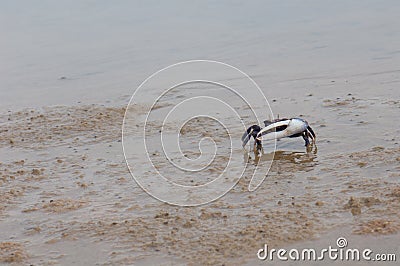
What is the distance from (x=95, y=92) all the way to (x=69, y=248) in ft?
18.5

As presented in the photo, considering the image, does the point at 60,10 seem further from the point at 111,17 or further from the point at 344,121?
the point at 344,121

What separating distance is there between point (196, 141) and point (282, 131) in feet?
3.37

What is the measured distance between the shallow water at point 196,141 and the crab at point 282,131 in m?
0.15

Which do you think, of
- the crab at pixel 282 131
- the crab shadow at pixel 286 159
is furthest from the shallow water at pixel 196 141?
the crab at pixel 282 131

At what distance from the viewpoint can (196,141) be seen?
7.25 m

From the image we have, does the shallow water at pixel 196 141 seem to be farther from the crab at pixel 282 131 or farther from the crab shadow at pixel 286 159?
the crab at pixel 282 131

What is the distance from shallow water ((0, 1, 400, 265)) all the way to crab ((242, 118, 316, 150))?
0.15 metres

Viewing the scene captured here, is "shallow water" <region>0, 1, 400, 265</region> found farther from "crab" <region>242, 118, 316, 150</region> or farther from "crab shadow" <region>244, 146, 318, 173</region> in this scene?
"crab" <region>242, 118, 316, 150</region>

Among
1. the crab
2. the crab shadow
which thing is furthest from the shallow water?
the crab

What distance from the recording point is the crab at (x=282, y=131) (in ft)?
21.8

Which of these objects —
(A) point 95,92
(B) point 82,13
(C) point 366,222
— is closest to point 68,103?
(A) point 95,92

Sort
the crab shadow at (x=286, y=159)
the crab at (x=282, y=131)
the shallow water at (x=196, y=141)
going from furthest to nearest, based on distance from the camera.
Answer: the crab at (x=282, y=131) < the crab shadow at (x=286, y=159) < the shallow water at (x=196, y=141)

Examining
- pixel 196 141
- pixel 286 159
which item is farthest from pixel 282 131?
pixel 196 141

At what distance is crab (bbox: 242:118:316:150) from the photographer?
665cm
